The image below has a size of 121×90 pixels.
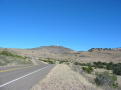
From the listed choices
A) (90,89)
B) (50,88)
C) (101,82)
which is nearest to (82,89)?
(90,89)

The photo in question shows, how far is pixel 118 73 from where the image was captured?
40.3 m

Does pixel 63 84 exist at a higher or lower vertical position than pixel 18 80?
lower

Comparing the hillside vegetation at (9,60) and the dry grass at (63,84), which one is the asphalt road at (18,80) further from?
the hillside vegetation at (9,60)

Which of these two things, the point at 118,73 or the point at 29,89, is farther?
the point at 118,73

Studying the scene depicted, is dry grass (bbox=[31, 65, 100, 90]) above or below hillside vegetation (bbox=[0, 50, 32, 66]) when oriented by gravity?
below

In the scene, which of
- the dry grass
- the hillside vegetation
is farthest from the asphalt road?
the hillside vegetation

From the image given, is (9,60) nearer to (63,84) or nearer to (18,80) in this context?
(18,80)

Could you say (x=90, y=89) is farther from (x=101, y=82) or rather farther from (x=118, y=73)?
(x=118, y=73)

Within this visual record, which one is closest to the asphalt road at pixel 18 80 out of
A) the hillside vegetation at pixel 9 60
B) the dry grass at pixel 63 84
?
the dry grass at pixel 63 84

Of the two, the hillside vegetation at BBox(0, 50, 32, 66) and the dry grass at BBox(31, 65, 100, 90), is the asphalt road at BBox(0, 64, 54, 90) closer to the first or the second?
the dry grass at BBox(31, 65, 100, 90)

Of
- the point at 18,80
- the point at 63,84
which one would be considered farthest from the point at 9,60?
the point at 63,84

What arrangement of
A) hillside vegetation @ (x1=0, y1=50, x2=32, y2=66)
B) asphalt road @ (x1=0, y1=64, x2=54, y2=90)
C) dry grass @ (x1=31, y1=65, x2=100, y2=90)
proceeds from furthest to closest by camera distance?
hillside vegetation @ (x1=0, y1=50, x2=32, y2=66) → dry grass @ (x1=31, y1=65, x2=100, y2=90) → asphalt road @ (x1=0, y1=64, x2=54, y2=90)

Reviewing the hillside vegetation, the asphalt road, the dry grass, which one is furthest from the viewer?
the hillside vegetation

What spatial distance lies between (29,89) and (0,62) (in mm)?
30237
